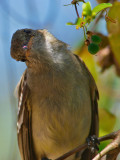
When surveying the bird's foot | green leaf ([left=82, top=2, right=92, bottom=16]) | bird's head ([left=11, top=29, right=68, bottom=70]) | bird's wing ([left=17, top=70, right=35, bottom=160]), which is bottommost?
the bird's foot

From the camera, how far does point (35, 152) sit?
3861 millimetres

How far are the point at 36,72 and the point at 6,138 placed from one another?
4.32 meters

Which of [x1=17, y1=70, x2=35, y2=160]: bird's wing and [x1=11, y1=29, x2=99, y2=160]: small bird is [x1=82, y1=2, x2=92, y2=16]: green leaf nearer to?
[x1=11, y1=29, x2=99, y2=160]: small bird

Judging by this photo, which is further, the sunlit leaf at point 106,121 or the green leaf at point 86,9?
the sunlit leaf at point 106,121

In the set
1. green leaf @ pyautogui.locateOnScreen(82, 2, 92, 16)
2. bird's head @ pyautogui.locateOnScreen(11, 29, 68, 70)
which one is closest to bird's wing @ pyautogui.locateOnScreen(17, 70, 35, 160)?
bird's head @ pyautogui.locateOnScreen(11, 29, 68, 70)

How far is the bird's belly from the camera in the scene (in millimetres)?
3475

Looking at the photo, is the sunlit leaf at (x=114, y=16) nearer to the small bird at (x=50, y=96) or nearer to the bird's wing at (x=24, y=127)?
the small bird at (x=50, y=96)

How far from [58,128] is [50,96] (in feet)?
1.30

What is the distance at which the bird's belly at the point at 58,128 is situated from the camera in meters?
3.47

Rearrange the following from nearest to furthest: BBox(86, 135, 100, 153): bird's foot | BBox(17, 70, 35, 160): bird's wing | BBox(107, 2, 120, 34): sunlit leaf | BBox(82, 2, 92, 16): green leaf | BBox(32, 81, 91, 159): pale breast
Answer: BBox(82, 2, 92, 16): green leaf → BBox(107, 2, 120, 34): sunlit leaf → BBox(86, 135, 100, 153): bird's foot → BBox(32, 81, 91, 159): pale breast → BBox(17, 70, 35, 160): bird's wing

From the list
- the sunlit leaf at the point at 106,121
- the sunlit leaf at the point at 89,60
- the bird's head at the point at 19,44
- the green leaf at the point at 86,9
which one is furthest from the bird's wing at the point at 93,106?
the green leaf at the point at 86,9

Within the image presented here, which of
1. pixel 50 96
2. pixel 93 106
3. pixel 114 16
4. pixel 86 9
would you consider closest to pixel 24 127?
pixel 50 96

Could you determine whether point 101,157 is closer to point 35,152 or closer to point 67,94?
point 67,94

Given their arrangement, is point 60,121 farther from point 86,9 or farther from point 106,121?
point 86,9
